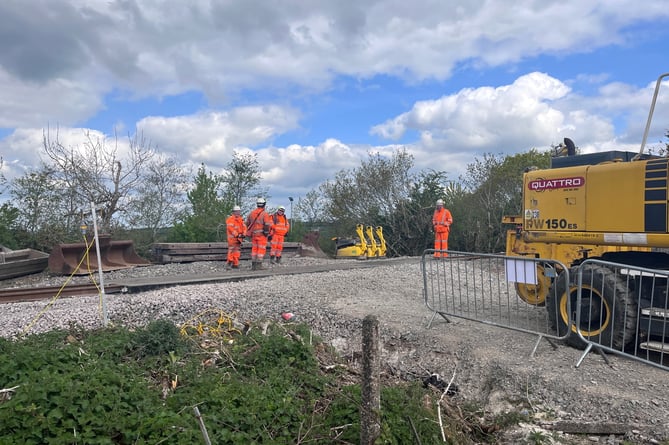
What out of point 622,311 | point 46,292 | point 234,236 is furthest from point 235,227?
point 622,311

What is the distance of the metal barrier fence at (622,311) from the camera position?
20.4ft

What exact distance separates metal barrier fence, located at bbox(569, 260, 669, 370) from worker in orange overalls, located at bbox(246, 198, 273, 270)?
9428 mm

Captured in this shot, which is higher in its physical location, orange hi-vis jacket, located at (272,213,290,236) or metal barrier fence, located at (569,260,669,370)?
orange hi-vis jacket, located at (272,213,290,236)

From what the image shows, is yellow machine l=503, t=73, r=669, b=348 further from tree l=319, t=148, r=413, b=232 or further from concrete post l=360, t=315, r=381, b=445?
tree l=319, t=148, r=413, b=232

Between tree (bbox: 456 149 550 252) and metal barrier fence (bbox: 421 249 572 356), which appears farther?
tree (bbox: 456 149 550 252)

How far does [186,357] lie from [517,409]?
3376 mm

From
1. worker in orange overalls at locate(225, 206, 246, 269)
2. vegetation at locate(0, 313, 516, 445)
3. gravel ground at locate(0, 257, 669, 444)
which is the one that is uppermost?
worker in orange overalls at locate(225, 206, 246, 269)

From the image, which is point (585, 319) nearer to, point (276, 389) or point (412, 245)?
point (276, 389)

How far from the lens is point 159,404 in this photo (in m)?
4.17

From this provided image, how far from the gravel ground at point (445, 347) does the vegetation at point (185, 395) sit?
0.82m

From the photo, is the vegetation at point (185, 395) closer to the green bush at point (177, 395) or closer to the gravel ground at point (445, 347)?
the green bush at point (177, 395)

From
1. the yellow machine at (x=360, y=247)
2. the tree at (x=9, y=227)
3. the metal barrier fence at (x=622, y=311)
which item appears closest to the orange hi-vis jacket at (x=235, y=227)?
the yellow machine at (x=360, y=247)

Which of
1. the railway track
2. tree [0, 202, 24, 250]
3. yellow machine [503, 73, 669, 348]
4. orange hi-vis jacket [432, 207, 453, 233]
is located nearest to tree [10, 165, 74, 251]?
tree [0, 202, 24, 250]

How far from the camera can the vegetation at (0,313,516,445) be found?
142 inches
